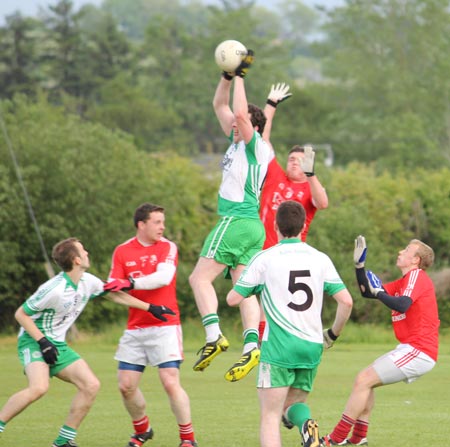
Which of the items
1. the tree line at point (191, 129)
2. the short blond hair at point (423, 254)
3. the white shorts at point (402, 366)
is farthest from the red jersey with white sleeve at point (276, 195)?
the tree line at point (191, 129)

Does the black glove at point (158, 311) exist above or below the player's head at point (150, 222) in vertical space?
below

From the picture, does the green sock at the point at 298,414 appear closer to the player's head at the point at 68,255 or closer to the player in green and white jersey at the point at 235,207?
the player in green and white jersey at the point at 235,207

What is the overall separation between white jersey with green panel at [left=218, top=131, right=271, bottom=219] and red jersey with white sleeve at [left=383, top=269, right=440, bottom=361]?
6.12 ft

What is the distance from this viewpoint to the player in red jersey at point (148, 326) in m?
11.3

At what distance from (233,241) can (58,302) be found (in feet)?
6.91

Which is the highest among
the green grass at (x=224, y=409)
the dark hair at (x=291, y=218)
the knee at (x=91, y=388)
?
the dark hair at (x=291, y=218)

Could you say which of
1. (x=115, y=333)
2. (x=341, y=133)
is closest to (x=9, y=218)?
(x=115, y=333)

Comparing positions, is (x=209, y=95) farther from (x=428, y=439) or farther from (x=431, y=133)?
(x=428, y=439)

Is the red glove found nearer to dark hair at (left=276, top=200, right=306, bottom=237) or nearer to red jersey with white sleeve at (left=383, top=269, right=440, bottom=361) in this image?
dark hair at (left=276, top=200, right=306, bottom=237)

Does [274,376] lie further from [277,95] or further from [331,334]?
[277,95]

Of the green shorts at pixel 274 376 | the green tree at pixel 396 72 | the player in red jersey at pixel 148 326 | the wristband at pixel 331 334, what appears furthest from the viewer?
the green tree at pixel 396 72

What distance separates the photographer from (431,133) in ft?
262

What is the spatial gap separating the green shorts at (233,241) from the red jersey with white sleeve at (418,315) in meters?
1.68

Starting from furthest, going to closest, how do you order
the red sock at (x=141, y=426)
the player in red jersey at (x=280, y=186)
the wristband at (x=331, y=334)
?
1. the player in red jersey at (x=280, y=186)
2. the red sock at (x=141, y=426)
3. the wristband at (x=331, y=334)
